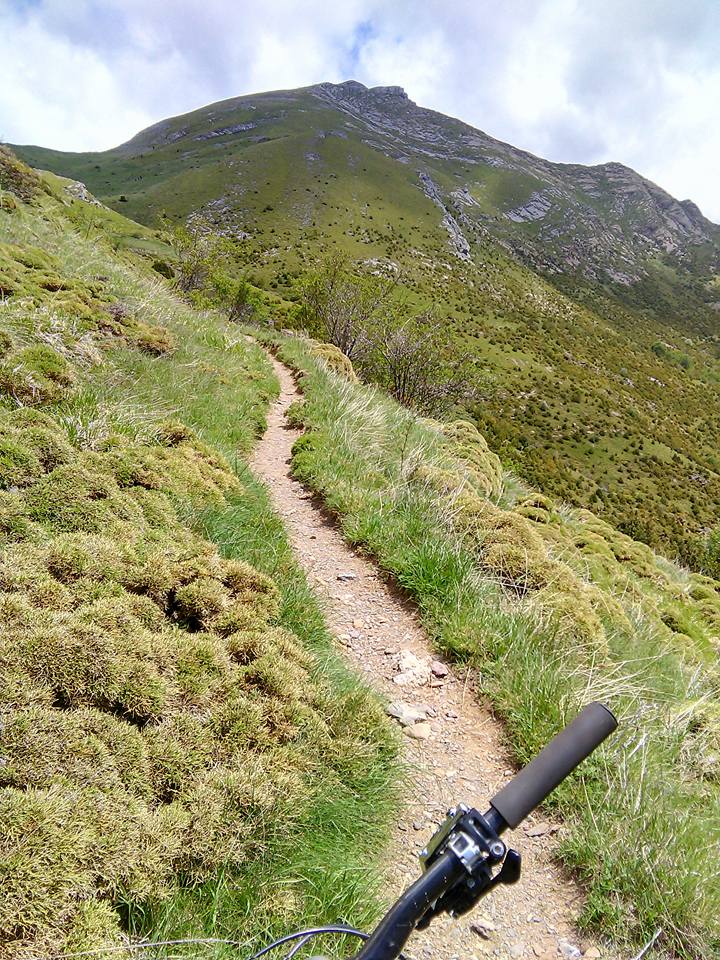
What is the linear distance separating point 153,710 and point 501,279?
130310mm

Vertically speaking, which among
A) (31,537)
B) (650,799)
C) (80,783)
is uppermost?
(650,799)

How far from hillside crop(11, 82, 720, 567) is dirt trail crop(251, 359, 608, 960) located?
38.8 metres

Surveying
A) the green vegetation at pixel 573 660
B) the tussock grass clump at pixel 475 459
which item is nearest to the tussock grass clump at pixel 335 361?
the tussock grass clump at pixel 475 459

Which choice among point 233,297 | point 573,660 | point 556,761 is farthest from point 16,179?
point 556,761

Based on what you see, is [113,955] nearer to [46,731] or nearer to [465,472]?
A: [46,731]

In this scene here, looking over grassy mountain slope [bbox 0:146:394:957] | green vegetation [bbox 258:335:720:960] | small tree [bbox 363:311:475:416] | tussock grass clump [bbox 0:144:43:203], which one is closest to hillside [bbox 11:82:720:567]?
small tree [bbox 363:311:475:416]

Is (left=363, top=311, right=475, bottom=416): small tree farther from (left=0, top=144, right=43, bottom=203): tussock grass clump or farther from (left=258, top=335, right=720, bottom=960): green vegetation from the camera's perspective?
(left=258, top=335, right=720, bottom=960): green vegetation

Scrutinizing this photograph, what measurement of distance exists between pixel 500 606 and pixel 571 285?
17150cm

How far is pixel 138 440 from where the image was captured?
4809mm

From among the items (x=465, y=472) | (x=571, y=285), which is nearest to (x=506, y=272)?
(x=571, y=285)

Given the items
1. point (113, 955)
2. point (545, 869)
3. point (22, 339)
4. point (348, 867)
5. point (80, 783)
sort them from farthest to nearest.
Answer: point (22, 339)
point (545, 869)
point (348, 867)
point (80, 783)
point (113, 955)

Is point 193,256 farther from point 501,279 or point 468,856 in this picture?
point 501,279

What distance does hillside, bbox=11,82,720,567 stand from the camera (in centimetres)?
6375

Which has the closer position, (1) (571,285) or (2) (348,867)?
(2) (348,867)
